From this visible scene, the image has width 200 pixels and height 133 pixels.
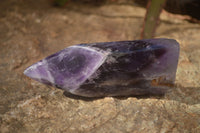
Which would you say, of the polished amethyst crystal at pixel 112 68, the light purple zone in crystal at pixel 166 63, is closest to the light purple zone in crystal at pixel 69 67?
the polished amethyst crystal at pixel 112 68

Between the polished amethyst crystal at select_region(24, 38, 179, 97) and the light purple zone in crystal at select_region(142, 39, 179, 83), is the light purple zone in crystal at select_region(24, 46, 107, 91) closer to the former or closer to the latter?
the polished amethyst crystal at select_region(24, 38, 179, 97)

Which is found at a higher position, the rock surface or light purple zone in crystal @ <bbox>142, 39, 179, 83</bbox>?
light purple zone in crystal @ <bbox>142, 39, 179, 83</bbox>

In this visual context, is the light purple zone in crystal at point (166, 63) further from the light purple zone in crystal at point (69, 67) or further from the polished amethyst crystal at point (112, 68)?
the light purple zone in crystal at point (69, 67)

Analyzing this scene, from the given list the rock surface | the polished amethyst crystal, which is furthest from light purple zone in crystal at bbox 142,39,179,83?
the rock surface

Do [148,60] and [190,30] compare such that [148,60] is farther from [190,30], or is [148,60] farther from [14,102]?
[190,30]

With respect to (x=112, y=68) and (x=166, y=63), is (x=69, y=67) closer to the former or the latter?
(x=112, y=68)

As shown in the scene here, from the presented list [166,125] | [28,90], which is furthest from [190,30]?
[28,90]
